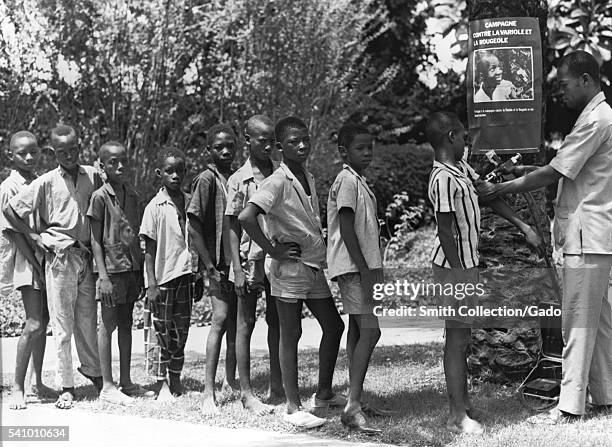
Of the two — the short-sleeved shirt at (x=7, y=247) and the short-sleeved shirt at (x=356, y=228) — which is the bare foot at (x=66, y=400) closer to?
the short-sleeved shirt at (x=7, y=247)

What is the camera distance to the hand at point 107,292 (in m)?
7.30

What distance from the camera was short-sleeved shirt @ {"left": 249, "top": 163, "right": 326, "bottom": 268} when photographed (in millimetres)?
6398

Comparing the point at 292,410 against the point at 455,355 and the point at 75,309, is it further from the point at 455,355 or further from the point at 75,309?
the point at 75,309

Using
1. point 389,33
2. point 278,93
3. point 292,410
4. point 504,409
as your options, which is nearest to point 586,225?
point 504,409

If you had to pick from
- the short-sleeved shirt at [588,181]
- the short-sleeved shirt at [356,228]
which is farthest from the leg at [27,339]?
the short-sleeved shirt at [588,181]

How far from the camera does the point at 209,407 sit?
6.85 m

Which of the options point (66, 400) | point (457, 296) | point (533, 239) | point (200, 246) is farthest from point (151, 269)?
point (533, 239)

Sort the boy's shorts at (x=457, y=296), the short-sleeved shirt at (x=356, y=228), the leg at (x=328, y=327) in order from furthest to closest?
the leg at (x=328, y=327), the short-sleeved shirt at (x=356, y=228), the boy's shorts at (x=457, y=296)

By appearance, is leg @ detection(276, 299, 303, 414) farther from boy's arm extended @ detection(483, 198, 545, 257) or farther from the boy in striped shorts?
boy's arm extended @ detection(483, 198, 545, 257)

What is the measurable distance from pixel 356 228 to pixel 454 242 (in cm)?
67

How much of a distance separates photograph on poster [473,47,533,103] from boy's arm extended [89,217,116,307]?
118 inches

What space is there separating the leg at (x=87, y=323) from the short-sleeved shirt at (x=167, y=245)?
48 centimetres

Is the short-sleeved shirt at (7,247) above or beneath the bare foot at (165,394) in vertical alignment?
above

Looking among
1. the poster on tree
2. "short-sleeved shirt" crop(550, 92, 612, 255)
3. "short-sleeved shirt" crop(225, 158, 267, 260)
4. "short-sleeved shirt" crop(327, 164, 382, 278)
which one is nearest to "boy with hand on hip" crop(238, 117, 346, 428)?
"short-sleeved shirt" crop(327, 164, 382, 278)
